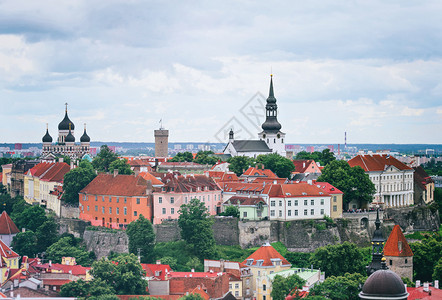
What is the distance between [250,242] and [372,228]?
50.2ft

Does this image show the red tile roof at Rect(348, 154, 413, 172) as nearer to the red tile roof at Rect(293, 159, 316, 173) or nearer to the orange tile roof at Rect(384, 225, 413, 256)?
the red tile roof at Rect(293, 159, 316, 173)

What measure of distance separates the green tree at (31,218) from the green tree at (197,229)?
2025 centimetres

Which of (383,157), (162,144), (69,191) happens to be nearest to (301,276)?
(69,191)

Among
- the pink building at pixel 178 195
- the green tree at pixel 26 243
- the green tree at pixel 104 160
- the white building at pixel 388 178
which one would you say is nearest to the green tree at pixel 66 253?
the green tree at pixel 26 243

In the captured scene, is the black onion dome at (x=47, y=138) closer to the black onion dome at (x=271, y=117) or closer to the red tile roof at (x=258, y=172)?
the black onion dome at (x=271, y=117)

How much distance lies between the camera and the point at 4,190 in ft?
405

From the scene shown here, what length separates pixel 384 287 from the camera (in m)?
37.6

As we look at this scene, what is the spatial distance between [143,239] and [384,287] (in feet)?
144

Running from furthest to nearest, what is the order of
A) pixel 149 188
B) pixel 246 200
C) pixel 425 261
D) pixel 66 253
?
1. pixel 246 200
2. pixel 149 188
3. pixel 66 253
4. pixel 425 261

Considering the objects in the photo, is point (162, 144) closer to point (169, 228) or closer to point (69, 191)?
point (69, 191)

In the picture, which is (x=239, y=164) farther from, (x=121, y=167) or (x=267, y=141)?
(x=267, y=141)

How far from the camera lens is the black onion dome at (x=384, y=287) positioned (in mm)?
37531

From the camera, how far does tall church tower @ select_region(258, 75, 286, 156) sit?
443 ft

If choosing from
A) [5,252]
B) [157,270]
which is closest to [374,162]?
[157,270]
